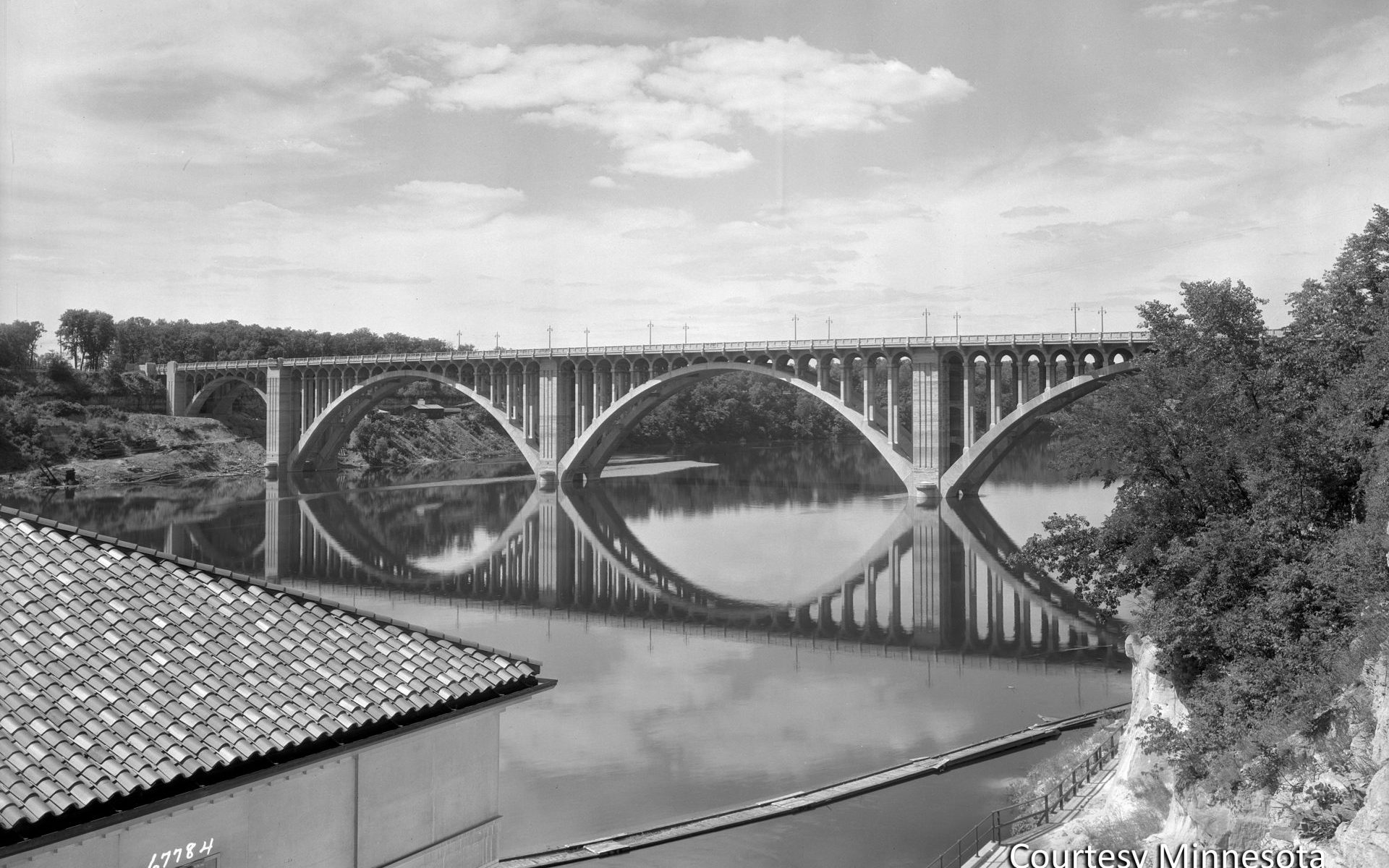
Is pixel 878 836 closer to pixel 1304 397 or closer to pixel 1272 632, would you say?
pixel 1272 632

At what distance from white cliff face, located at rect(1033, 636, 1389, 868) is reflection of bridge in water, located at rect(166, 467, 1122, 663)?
33.2 ft

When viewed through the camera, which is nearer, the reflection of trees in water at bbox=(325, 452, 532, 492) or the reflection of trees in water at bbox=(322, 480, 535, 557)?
the reflection of trees in water at bbox=(322, 480, 535, 557)

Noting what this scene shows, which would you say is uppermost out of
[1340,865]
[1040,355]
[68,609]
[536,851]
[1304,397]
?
[1040,355]

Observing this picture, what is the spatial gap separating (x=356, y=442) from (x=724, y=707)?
72463 mm

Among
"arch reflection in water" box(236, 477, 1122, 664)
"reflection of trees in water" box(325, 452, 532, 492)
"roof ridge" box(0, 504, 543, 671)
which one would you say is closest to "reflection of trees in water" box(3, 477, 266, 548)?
"arch reflection in water" box(236, 477, 1122, 664)

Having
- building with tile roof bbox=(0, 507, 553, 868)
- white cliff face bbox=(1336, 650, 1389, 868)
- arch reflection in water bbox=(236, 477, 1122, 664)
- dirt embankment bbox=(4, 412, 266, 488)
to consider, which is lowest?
arch reflection in water bbox=(236, 477, 1122, 664)

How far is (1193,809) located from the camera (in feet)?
43.7

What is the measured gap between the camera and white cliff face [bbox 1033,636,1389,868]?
998cm

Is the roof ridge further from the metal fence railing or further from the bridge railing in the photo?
the bridge railing

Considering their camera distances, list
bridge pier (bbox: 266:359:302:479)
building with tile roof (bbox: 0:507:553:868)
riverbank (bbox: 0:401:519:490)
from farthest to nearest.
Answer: bridge pier (bbox: 266:359:302:479)
riverbank (bbox: 0:401:519:490)
building with tile roof (bbox: 0:507:553:868)

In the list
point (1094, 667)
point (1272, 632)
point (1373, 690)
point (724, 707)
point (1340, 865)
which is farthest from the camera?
point (1094, 667)

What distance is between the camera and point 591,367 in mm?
67438

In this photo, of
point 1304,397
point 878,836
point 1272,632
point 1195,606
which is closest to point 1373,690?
point 1272,632

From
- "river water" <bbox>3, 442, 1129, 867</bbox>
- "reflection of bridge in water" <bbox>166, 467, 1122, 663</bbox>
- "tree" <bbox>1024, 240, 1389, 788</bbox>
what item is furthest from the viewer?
"reflection of bridge in water" <bbox>166, 467, 1122, 663</bbox>
